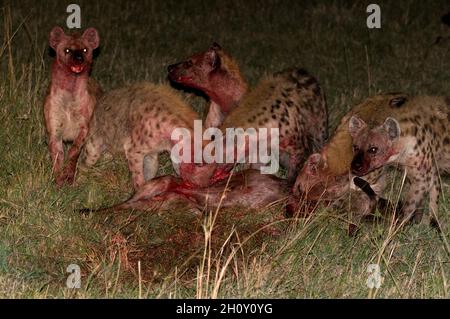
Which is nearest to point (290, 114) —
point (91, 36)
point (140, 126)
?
point (140, 126)

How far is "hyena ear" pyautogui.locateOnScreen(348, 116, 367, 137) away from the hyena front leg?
1.85 metres

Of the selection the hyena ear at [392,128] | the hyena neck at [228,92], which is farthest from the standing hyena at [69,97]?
the hyena ear at [392,128]

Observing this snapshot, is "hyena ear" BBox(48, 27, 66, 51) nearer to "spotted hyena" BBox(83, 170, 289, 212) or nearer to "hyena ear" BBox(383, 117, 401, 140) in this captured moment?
"spotted hyena" BBox(83, 170, 289, 212)

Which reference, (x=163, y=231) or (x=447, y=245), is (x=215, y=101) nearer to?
(x=163, y=231)

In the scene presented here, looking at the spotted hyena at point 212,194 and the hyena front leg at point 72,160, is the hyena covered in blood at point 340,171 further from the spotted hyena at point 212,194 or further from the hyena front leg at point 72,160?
the hyena front leg at point 72,160

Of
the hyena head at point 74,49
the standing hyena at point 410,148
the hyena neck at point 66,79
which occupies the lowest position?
the standing hyena at point 410,148

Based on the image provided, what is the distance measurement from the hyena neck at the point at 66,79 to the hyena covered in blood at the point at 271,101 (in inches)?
26.4

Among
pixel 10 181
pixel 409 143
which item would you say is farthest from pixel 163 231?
pixel 409 143

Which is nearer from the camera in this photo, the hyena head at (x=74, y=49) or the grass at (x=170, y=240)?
the grass at (x=170, y=240)

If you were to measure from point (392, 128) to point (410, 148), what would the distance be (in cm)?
20

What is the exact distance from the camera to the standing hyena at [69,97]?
25.3ft

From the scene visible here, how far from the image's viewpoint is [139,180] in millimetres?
7535

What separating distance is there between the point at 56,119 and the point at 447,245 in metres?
2.95

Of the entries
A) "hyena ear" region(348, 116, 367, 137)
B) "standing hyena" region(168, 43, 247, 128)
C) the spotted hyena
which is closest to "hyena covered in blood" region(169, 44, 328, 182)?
"standing hyena" region(168, 43, 247, 128)
